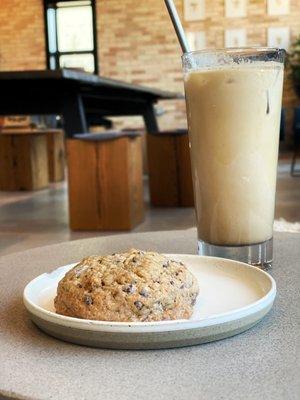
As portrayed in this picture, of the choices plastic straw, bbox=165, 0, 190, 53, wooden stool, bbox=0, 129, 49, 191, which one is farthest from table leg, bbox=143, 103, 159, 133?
plastic straw, bbox=165, 0, 190, 53

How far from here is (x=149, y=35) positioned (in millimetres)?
8281

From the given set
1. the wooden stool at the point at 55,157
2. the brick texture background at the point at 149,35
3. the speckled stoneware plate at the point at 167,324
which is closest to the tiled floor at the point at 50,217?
the wooden stool at the point at 55,157

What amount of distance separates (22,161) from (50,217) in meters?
1.79

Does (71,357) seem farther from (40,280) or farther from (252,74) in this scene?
(252,74)

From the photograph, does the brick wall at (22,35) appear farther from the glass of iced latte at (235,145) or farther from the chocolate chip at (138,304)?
the chocolate chip at (138,304)

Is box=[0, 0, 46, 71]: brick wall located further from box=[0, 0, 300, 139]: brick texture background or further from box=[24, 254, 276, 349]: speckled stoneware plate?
box=[24, 254, 276, 349]: speckled stoneware plate

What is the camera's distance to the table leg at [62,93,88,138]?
9.56 ft

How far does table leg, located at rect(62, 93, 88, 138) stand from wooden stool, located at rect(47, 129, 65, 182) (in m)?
2.67

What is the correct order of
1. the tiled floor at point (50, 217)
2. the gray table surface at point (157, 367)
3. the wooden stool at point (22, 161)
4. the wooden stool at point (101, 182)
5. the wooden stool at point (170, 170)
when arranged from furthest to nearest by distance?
the wooden stool at point (22, 161)
the wooden stool at point (170, 170)
the wooden stool at point (101, 182)
the tiled floor at point (50, 217)
the gray table surface at point (157, 367)

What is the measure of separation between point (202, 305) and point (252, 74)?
255 millimetres

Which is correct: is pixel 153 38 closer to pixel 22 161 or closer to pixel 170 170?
pixel 22 161

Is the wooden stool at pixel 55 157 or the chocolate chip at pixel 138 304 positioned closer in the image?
the chocolate chip at pixel 138 304

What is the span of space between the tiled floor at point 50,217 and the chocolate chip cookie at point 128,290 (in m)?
2.10

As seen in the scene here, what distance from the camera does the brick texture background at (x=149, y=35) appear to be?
805 cm
